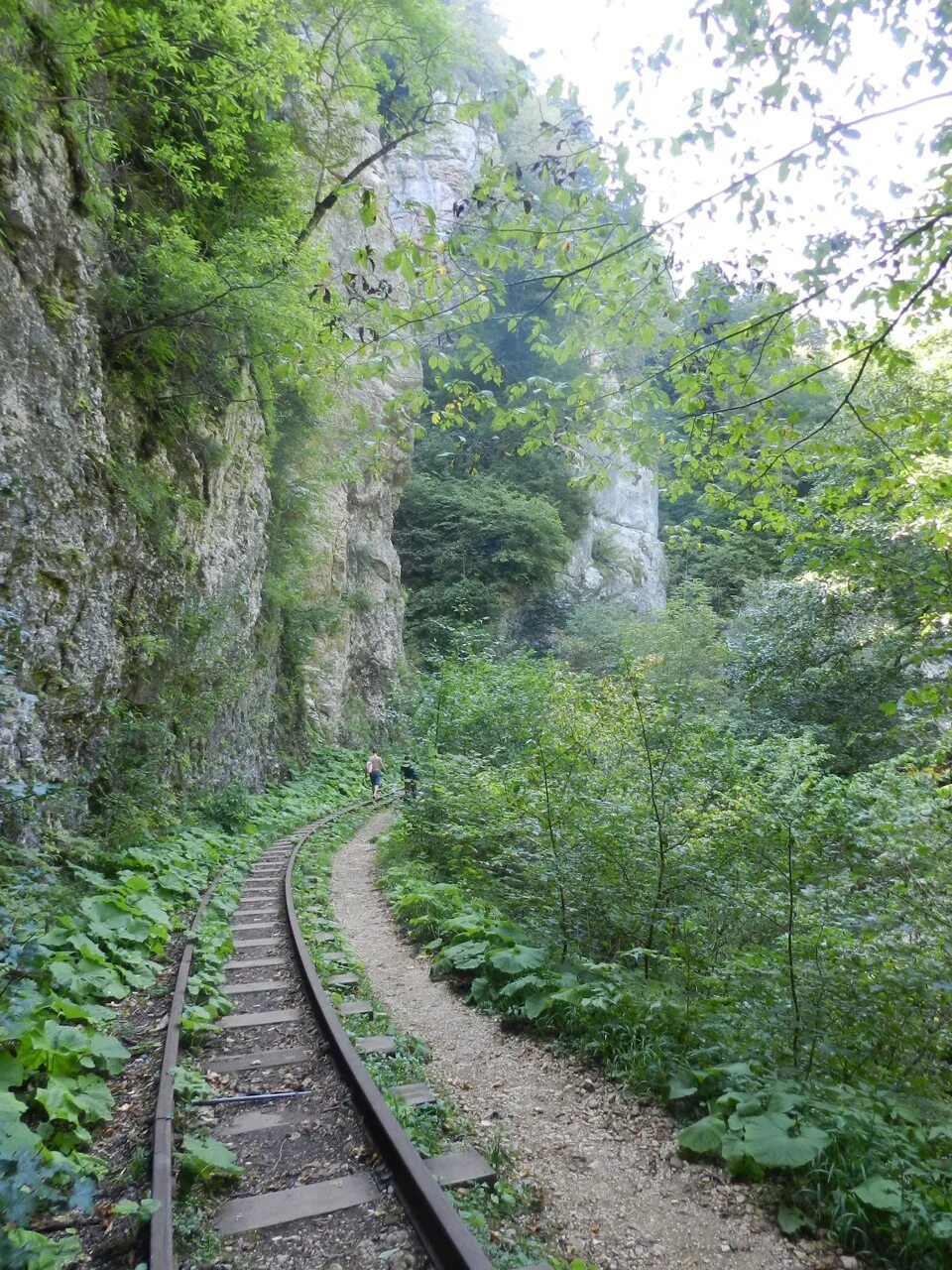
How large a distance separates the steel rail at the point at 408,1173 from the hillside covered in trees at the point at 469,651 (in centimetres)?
116

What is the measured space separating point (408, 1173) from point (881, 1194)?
83.3 inches

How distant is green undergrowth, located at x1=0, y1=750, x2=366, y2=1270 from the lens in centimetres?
304

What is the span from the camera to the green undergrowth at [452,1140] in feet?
10.5

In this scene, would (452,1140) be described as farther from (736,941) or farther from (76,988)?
(736,941)

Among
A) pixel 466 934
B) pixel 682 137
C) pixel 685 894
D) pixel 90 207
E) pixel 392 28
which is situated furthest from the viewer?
pixel 392 28

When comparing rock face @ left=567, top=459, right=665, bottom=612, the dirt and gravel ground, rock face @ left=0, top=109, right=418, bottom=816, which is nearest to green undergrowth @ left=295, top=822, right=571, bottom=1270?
the dirt and gravel ground

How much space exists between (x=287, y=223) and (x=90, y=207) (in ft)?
15.0

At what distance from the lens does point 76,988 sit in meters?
5.41

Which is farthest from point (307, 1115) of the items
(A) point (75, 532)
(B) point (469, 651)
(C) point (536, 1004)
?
(B) point (469, 651)

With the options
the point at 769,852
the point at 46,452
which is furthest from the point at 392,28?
the point at 769,852

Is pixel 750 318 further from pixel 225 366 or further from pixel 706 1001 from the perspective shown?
pixel 225 366

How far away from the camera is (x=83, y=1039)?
4531 mm

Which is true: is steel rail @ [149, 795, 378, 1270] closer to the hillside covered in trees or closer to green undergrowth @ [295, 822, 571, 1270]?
the hillside covered in trees

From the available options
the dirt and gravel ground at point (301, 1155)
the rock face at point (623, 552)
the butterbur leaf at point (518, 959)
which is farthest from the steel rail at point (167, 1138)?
the rock face at point (623, 552)
